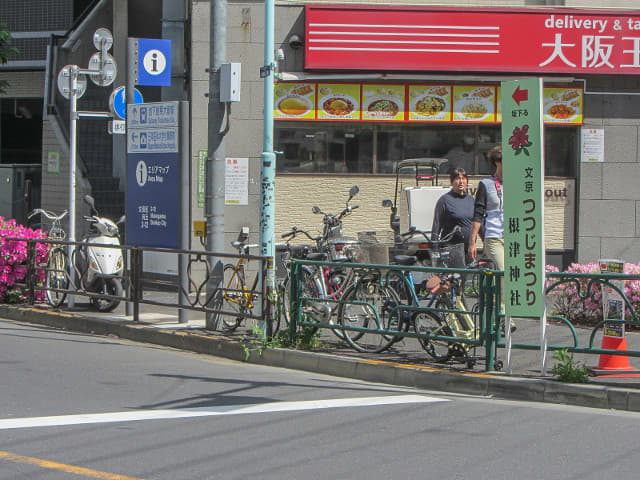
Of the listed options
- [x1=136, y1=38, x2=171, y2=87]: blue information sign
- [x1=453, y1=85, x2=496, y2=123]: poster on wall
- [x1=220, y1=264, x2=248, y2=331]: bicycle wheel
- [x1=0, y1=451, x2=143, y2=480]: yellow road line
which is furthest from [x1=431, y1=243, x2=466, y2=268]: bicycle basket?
[x1=136, y1=38, x2=171, y2=87]: blue information sign

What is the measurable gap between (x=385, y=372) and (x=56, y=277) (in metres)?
6.40

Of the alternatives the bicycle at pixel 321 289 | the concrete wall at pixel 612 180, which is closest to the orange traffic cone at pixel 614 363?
the bicycle at pixel 321 289

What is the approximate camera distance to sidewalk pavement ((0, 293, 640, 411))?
7.64 meters

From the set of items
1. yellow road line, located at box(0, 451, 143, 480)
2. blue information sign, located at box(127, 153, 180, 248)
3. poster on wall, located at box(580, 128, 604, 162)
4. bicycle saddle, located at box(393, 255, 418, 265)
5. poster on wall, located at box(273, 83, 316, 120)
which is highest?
poster on wall, located at box(273, 83, 316, 120)

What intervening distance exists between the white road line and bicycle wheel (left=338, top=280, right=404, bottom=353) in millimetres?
1420

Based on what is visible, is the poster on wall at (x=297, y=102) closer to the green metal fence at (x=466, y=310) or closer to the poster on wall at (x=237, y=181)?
the poster on wall at (x=237, y=181)

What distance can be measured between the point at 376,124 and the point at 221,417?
9.87m

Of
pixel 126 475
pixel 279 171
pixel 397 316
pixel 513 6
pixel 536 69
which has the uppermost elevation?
pixel 513 6

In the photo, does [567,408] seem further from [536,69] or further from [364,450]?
[536,69]

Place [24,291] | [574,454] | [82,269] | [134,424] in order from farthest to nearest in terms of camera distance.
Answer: [24,291] → [82,269] → [134,424] → [574,454]

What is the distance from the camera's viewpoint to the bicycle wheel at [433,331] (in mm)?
8648

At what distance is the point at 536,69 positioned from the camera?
50.0 feet

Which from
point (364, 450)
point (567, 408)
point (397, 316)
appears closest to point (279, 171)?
point (397, 316)

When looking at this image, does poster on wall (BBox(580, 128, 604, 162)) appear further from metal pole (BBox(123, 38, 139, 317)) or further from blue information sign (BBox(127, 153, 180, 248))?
metal pole (BBox(123, 38, 139, 317))
